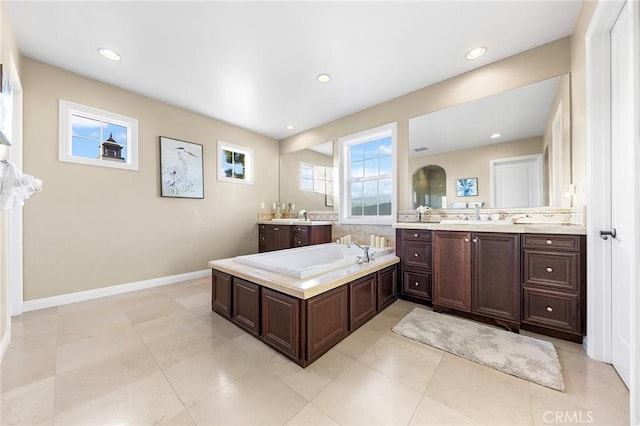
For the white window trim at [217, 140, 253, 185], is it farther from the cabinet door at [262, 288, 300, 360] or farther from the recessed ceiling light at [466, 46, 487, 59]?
the recessed ceiling light at [466, 46, 487, 59]

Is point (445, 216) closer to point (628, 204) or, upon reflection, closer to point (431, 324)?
point (431, 324)

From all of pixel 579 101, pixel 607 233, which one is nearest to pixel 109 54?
pixel 579 101

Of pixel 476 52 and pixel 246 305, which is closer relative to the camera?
pixel 246 305

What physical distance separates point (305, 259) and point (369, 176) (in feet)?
5.43

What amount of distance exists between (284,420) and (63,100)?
12.9ft

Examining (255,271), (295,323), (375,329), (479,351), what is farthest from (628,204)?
(255,271)

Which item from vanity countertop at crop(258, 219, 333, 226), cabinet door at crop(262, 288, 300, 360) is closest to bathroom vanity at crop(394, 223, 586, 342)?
cabinet door at crop(262, 288, 300, 360)

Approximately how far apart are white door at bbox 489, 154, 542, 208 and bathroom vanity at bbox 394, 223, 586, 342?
67cm

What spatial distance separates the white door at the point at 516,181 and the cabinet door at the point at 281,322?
2469mm

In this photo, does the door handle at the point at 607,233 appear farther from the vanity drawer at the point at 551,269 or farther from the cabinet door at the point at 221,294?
the cabinet door at the point at 221,294

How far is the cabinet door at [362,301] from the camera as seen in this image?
212 cm

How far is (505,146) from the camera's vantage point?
2633mm

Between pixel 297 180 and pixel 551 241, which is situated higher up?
pixel 297 180

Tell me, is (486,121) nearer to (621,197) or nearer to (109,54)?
(621,197)
